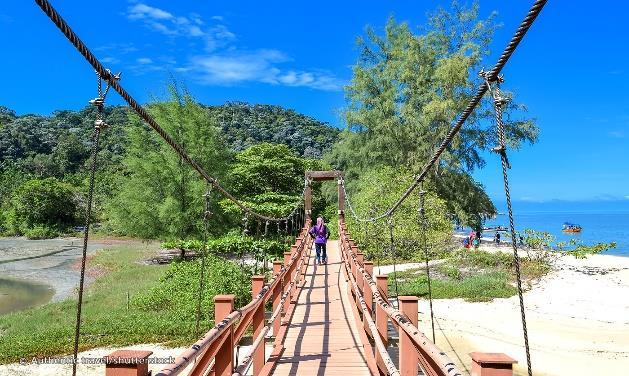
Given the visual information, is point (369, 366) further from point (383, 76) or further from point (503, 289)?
point (383, 76)

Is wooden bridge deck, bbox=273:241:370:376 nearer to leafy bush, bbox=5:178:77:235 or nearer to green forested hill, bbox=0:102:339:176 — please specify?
green forested hill, bbox=0:102:339:176

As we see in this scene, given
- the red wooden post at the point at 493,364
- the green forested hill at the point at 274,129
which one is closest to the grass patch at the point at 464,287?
the red wooden post at the point at 493,364

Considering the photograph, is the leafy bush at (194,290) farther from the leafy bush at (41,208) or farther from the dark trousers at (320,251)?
the leafy bush at (41,208)

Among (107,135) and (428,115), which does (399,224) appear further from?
(107,135)

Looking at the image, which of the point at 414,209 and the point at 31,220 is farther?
the point at 31,220

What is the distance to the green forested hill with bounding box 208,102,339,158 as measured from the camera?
2899 inches

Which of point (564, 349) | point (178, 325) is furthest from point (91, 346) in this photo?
point (564, 349)

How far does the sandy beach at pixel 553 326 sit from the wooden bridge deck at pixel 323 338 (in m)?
3.07

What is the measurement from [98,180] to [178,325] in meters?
41.1

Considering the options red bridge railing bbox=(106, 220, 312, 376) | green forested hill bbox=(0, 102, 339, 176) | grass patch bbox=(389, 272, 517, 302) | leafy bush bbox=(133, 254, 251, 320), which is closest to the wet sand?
leafy bush bbox=(133, 254, 251, 320)

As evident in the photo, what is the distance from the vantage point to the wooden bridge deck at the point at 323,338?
4495 mm

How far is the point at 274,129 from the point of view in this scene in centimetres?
8688

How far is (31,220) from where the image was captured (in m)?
40.6

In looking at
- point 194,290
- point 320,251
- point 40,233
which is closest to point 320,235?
point 320,251
